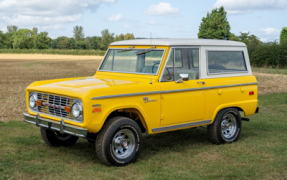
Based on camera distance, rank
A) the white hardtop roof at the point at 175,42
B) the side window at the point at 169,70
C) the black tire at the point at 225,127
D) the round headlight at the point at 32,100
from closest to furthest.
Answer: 1. the round headlight at the point at 32,100
2. the side window at the point at 169,70
3. the white hardtop roof at the point at 175,42
4. the black tire at the point at 225,127

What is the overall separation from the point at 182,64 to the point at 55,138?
2884 millimetres

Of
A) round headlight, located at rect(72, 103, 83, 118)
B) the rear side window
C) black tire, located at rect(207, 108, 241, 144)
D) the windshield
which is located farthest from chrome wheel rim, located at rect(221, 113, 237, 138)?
round headlight, located at rect(72, 103, 83, 118)

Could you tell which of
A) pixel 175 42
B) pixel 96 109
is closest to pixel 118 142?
pixel 96 109

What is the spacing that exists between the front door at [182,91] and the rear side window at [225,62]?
15.4 inches

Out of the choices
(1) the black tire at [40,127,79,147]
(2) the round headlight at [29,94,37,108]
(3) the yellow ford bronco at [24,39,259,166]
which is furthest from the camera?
(1) the black tire at [40,127,79,147]

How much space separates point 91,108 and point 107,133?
1.68 feet

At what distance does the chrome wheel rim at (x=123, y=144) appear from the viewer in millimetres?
5742

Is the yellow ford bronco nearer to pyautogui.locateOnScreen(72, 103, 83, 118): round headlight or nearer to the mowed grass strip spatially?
pyautogui.locateOnScreen(72, 103, 83, 118): round headlight

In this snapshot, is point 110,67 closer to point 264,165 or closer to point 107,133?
point 107,133

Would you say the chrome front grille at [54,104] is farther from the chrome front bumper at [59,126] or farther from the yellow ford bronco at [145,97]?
the chrome front bumper at [59,126]

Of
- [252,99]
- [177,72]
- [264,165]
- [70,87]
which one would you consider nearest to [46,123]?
[70,87]

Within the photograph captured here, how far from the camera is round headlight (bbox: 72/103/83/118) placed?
535cm

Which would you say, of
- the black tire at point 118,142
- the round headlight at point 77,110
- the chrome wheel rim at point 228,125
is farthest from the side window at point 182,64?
the round headlight at point 77,110

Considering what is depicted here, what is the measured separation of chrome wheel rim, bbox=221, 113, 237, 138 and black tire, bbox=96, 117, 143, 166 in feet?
7.51
